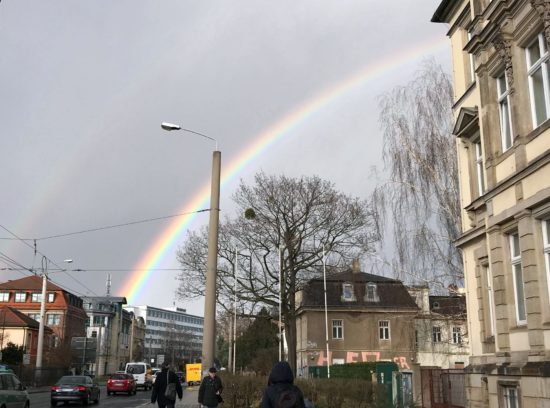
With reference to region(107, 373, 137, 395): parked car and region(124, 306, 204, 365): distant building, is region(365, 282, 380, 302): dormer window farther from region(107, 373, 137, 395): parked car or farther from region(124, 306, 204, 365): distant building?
region(124, 306, 204, 365): distant building

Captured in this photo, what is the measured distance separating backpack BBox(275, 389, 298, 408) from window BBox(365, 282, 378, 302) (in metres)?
54.4

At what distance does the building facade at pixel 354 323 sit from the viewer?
5653cm

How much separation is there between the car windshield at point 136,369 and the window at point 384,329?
2397 cm

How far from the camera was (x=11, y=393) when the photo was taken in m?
17.7

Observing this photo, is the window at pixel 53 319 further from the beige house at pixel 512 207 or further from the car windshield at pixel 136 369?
the beige house at pixel 512 207

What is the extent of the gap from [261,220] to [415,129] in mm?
19629

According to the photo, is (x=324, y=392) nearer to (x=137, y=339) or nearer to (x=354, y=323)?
(x=354, y=323)

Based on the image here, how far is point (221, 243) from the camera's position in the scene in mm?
45594

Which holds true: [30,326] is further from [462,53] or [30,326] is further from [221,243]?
[462,53]

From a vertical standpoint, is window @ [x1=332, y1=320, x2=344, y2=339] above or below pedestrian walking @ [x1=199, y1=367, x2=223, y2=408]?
above

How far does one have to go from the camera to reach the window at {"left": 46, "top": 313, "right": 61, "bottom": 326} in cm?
9088

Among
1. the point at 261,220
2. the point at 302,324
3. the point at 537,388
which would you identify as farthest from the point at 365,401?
the point at 302,324

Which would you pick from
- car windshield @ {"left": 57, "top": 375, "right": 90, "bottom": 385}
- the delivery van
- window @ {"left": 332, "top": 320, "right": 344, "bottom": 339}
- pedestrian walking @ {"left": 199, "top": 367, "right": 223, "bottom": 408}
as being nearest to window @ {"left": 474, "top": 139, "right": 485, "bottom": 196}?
pedestrian walking @ {"left": 199, "top": 367, "right": 223, "bottom": 408}

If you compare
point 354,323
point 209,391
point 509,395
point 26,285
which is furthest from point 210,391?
point 26,285
